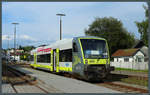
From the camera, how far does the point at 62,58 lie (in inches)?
776

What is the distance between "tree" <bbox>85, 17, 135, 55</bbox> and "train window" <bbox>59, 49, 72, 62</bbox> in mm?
42566

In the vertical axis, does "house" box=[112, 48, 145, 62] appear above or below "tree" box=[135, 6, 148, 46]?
below

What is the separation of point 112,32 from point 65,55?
44.2 meters

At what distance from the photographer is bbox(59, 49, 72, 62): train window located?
58.7 ft

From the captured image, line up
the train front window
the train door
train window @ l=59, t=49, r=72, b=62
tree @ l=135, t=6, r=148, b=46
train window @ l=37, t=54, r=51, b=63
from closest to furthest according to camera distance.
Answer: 1. the train front window
2. train window @ l=59, t=49, r=72, b=62
3. the train door
4. train window @ l=37, t=54, r=51, b=63
5. tree @ l=135, t=6, r=148, b=46

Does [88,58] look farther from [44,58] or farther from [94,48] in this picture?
[44,58]

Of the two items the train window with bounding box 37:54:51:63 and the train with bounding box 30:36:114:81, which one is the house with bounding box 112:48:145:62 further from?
the train with bounding box 30:36:114:81

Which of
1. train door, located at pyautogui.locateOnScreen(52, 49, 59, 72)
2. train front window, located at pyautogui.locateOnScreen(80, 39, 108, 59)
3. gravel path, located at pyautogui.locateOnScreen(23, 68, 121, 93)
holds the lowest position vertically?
gravel path, located at pyautogui.locateOnScreen(23, 68, 121, 93)

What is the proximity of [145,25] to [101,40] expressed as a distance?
22.9 metres

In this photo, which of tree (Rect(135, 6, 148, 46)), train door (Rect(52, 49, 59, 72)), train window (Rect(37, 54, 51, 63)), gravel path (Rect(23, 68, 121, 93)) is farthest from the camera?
tree (Rect(135, 6, 148, 46))

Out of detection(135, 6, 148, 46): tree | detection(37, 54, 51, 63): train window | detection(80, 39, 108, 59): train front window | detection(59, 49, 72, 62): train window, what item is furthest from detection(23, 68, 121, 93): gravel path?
detection(135, 6, 148, 46): tree

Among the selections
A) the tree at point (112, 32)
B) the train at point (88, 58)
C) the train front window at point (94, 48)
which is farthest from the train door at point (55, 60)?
the tree at point (112, 32)

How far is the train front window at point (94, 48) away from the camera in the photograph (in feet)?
51.5

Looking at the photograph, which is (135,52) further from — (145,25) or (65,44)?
(65,44)
